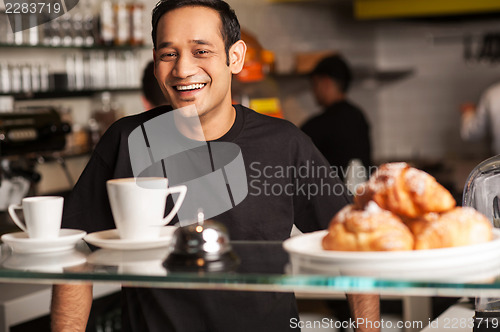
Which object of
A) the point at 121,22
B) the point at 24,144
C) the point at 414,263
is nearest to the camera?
the point at 414,263

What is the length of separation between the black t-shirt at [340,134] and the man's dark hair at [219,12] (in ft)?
7.60

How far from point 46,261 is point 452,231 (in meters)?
0.48

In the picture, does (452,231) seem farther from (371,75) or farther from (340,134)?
(371,75)

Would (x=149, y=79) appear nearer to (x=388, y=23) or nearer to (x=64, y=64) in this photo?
(x=64, y=64)

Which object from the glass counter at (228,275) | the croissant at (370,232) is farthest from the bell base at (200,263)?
the croissant at (370,232)

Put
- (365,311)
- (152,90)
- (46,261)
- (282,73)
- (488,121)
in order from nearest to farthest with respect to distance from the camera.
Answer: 1. (46,261)
2. (365,311)
3. (152,90)
4. (488,121)
5. (282,73)

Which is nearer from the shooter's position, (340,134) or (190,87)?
(190,87)

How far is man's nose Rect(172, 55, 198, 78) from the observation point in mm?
1229

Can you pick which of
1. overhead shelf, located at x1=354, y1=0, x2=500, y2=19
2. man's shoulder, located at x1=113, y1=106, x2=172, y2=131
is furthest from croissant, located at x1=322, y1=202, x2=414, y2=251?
overhead shelf, located at x1=354, y1=0, x2=500, y2=19

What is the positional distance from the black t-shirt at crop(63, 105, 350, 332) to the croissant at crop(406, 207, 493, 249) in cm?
54

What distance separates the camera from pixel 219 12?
1354mm

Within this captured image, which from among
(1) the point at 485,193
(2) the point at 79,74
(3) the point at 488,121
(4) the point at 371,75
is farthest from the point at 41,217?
(4) the point at 371,75

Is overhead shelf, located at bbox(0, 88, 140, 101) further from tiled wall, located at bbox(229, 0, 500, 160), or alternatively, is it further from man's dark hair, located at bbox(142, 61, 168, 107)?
tiled wall, located at bbox(229, 0, 500, 160)

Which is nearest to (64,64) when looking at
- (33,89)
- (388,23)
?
(33,89)
